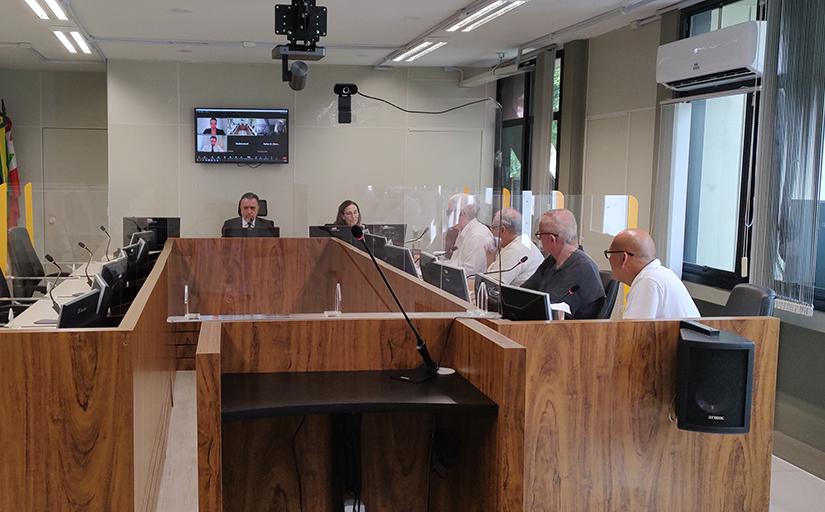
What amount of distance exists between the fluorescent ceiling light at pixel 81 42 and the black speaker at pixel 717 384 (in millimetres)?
6710

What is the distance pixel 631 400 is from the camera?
117 inches

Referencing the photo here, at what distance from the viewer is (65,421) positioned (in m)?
2.57

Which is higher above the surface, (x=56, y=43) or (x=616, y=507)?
(x=56, y=43)

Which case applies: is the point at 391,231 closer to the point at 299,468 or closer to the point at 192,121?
the point at 299,468

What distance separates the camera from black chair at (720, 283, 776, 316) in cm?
353

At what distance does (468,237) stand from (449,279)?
0.90 m

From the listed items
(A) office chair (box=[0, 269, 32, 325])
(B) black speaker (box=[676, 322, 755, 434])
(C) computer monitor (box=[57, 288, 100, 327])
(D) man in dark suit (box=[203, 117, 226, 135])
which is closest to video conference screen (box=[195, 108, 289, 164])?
(D) man in dark suit (box=[203, 117, 226, 135])

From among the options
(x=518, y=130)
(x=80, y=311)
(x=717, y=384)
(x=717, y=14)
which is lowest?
(x=717, y=384)

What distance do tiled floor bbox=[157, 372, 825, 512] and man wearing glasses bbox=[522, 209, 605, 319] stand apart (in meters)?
1.20

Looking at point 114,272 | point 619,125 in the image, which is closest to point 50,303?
point 114,272

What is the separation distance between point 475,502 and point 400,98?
7.56m

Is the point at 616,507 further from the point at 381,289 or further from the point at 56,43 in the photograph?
the point at 56,43

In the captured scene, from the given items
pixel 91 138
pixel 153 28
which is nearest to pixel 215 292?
pixel 153 28

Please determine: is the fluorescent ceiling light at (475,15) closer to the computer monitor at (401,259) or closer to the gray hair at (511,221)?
the gray hair at (511,221)
